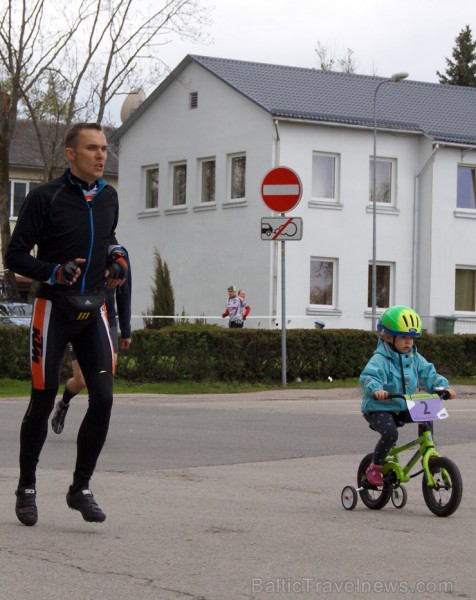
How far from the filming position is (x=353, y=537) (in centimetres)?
714

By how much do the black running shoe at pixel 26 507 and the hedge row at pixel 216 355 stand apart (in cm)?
1379

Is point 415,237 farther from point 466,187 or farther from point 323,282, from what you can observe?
point 323,282

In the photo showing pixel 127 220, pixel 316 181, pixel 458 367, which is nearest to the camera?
pixel 458 367

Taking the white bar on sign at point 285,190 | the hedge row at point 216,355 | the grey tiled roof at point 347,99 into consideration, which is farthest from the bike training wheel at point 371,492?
the grey tiled roof at point 347,99

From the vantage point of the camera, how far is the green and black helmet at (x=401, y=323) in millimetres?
8164

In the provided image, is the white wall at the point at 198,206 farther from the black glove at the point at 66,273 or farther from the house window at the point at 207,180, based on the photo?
the black glove at the point at 66,273

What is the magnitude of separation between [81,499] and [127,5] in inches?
1343

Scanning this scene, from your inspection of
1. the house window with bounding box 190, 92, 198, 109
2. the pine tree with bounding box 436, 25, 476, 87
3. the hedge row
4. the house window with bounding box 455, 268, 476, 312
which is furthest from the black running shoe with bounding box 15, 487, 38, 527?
the pine tree with bounding box 436, 25, 476, 87

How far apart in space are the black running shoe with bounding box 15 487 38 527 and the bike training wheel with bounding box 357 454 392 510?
86.1 inches

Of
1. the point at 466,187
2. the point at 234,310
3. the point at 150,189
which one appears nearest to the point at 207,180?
the point at 150,189

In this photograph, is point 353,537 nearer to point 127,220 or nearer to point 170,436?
point 170,436

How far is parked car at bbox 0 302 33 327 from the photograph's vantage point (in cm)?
2298

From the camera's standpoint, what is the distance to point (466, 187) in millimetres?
46281

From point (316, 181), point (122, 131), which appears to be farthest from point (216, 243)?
point (122, 131)
